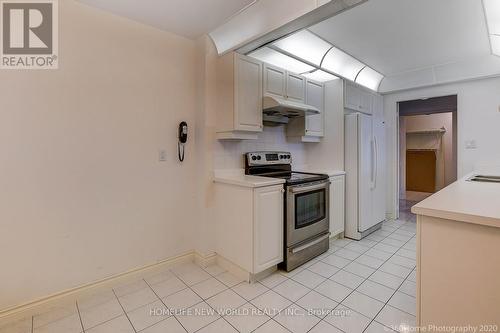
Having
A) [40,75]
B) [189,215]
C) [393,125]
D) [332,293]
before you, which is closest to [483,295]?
[332,293]

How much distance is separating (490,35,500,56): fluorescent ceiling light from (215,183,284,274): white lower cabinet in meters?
2.95

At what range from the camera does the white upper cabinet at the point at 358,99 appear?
11.6 feet

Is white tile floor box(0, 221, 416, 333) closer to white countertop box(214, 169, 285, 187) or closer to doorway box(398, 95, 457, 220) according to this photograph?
white countertop box(214, 169, 285, 187)

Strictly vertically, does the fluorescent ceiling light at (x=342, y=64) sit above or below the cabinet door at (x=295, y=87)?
above

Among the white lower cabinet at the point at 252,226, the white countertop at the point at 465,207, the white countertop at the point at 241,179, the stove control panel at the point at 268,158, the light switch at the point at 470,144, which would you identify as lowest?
the white lower cabinet at the point at 252,226

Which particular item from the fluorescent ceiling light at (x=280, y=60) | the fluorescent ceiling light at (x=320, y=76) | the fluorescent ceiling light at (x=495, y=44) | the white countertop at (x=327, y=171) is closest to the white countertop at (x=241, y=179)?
the white countertop at (x=327, y=171)

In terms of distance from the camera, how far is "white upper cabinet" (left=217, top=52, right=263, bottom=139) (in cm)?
245

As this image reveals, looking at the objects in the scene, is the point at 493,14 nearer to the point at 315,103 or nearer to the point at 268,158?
the point at 315,103

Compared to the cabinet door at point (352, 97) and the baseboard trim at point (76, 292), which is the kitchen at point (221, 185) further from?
the cabinet door at point (352, 97)

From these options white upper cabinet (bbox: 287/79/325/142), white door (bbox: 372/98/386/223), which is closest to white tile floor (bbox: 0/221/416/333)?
white door (bbox: 372/98/386/223)

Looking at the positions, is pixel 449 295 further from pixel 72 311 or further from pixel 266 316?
pixel 72 311

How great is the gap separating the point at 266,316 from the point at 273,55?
2655 mm

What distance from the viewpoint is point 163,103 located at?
246cm

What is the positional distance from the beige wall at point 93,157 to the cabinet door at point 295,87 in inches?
45.2
